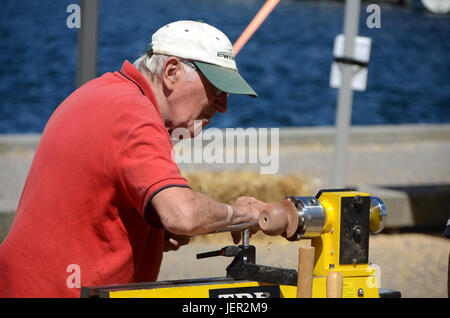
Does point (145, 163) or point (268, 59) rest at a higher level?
point (268, 59)

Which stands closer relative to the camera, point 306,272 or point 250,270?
point 306,272

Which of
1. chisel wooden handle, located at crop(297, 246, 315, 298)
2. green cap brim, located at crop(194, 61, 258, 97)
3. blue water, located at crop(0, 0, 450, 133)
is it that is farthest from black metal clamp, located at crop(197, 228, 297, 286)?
blue water, located at crop(0, 0, 450, 133)

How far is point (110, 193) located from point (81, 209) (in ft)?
0.31

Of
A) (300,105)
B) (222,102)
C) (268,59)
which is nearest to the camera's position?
(222,102)

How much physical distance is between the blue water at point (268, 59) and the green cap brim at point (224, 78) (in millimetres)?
14270

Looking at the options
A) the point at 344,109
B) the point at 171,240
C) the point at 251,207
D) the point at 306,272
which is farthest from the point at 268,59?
the point at 306,272

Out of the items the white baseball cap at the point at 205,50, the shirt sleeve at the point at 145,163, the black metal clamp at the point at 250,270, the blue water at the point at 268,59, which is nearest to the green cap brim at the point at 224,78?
the white baseball cap at the point at 205,50

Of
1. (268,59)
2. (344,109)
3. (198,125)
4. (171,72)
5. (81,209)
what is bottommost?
(81,209)

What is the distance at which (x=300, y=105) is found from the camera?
2562cm

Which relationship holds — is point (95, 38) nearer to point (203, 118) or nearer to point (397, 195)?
point (203, 118)

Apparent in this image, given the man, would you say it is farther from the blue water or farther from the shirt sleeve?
the blue water

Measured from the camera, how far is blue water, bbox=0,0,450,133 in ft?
77.0

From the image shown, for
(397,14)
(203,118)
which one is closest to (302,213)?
(203,118)

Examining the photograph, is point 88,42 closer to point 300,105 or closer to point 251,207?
point 251,207
